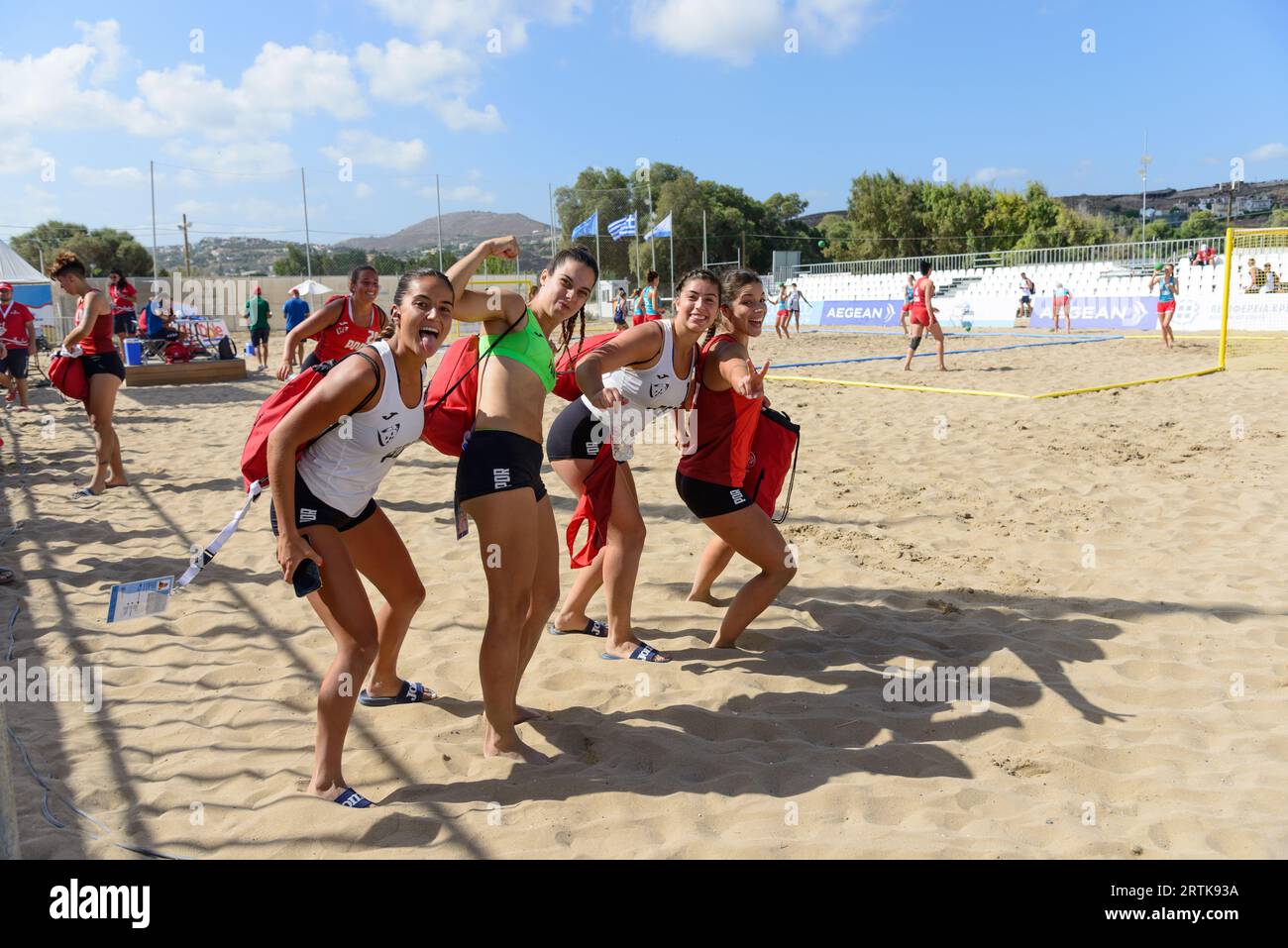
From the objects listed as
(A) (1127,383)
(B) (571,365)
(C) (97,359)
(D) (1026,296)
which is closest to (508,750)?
(B) (571,365)

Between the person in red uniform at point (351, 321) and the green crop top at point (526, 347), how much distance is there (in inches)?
121

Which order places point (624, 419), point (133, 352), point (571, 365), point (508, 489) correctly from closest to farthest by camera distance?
point (508, 489), point (624, 419), point (571, 365), point (133, 352)

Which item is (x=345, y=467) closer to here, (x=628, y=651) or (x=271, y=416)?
(x=271, y=416)

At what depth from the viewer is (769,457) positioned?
4.27 metres

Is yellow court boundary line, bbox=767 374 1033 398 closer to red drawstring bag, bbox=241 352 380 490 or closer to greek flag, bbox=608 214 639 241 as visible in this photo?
red drawstring bag, bbox=241 352 380 490

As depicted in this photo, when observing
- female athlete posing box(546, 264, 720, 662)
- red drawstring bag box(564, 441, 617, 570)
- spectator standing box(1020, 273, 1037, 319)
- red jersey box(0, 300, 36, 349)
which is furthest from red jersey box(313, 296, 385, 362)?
spectator standing box(1020, 273, 1037, 319)

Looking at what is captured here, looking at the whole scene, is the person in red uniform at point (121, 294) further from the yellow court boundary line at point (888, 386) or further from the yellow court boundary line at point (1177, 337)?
the yellow court boundary line at point (1177, 337)

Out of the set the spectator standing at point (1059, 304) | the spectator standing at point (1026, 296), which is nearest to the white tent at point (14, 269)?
the spectator standing at point (1059, 304)

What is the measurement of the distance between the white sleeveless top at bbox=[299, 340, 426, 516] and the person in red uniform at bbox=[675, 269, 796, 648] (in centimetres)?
134

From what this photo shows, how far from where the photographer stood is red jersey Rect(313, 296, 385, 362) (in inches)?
249

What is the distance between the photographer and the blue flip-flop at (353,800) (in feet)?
9.27

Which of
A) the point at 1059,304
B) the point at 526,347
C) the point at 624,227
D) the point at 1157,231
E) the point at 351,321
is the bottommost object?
the point at 526,347

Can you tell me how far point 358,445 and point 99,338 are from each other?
19.5 ft
